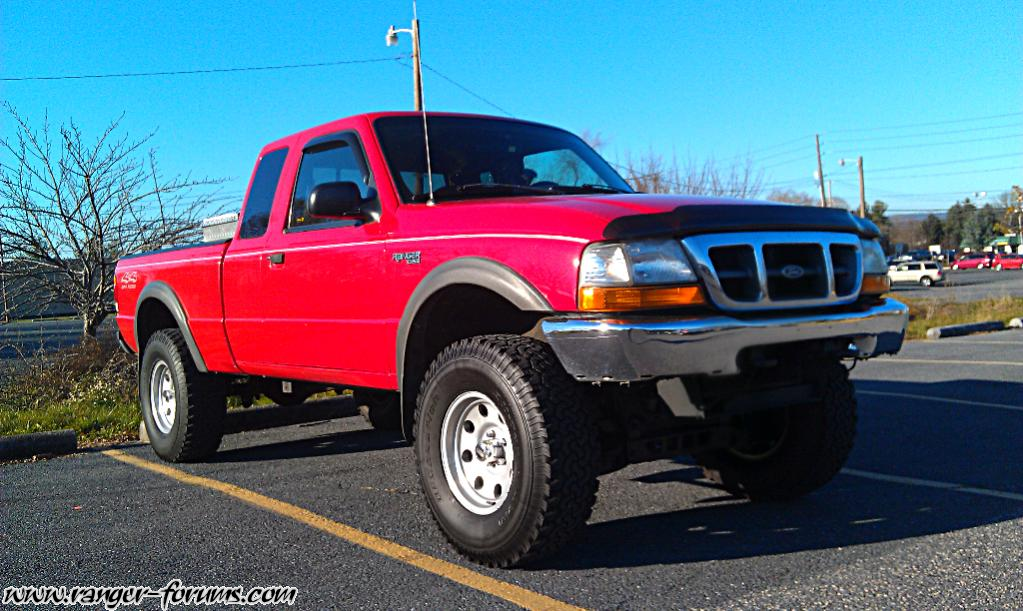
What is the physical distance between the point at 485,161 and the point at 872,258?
2.03 m

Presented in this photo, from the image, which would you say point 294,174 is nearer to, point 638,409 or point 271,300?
point 271,300

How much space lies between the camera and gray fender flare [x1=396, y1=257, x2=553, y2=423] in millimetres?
3602

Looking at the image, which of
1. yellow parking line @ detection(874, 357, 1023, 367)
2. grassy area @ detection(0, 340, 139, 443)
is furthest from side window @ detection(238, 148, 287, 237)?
yellow parking line @ detection(874, 357, 1023, 367)

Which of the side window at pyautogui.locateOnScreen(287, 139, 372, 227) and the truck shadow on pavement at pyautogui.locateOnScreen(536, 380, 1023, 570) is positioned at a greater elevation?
the side window at pyautogui.locateOnScreen(287, 139, 372, 227)

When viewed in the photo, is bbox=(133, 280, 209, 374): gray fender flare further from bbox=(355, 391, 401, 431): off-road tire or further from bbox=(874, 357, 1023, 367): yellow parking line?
bbox=(874, 357, 1023, 367): yellow parking line

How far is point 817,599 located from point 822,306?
123 cm

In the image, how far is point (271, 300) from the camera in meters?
5.20

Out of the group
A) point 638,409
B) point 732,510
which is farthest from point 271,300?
point 732,510

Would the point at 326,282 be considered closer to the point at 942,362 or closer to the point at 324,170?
the point at 324,170

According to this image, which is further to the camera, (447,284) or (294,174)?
(294,174)

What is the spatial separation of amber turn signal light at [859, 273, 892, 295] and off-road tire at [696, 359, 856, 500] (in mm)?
407

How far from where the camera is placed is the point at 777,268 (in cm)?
367

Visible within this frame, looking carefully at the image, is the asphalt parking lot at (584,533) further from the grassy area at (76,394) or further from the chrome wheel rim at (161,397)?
the grassy area at (76,394)

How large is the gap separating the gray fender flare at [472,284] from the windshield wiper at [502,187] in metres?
0.76
